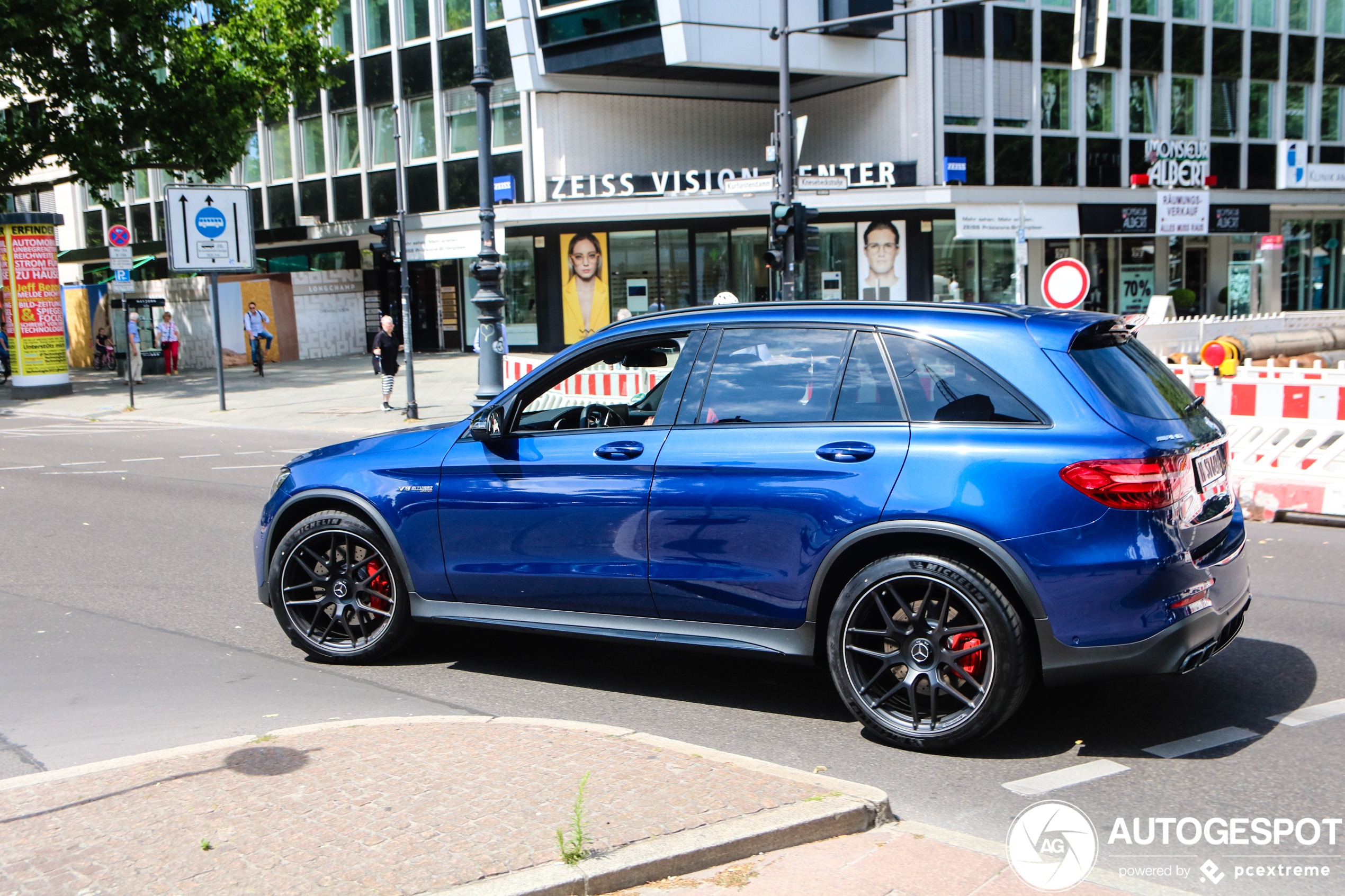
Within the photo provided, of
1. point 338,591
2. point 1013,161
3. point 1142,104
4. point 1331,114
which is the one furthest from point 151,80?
point 1331,114

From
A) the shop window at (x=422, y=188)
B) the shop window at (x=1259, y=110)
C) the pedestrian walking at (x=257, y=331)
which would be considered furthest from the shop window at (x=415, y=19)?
the shop window at (x=1259, y=110)

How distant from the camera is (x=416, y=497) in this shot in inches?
222

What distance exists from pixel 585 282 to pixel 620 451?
27.6 meters

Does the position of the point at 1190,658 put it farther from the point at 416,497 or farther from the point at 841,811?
the point at 416,497

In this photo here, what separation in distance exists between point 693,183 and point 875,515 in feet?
87.8

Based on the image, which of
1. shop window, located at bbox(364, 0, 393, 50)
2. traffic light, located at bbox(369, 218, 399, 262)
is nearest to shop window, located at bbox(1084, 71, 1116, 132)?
shop window, located at bbox(364, 0, 393, 50)

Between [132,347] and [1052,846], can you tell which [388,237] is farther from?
[1052,846]

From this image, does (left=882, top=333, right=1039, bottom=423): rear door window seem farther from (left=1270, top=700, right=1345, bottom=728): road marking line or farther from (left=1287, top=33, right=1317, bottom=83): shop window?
(left=1287, top=33, right=1317, bottom=83): shop window

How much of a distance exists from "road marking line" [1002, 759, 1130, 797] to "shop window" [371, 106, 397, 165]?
108ft

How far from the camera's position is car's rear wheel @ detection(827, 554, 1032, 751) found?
4.51m

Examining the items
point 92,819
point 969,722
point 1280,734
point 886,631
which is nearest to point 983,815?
point 969,722

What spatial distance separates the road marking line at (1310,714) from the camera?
500 cm

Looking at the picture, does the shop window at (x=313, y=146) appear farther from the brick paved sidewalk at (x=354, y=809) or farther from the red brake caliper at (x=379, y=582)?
the brick paved sidewalk at (x=354, y=809)

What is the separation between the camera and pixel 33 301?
27.5 metres
